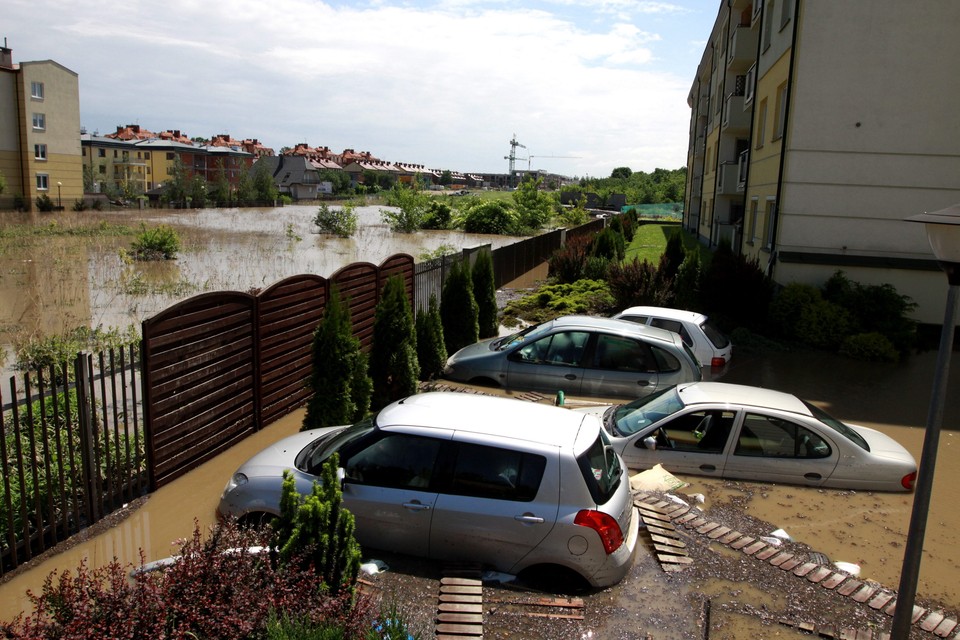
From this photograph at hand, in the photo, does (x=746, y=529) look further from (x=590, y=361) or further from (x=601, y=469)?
(x=590, y=361)

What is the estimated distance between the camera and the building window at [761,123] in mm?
20781

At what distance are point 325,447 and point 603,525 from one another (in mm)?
2422

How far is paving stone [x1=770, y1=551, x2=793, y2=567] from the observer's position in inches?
227

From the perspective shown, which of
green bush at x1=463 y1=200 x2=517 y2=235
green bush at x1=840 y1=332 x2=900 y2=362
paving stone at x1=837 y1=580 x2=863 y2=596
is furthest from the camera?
green bush at x1=463 y1=200 x2=517 y2=235

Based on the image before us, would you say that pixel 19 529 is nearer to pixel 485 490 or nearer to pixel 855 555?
pixel 485 490

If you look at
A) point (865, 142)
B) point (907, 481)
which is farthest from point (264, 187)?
point (907, 481)

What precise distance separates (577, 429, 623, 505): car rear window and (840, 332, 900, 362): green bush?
11027mm

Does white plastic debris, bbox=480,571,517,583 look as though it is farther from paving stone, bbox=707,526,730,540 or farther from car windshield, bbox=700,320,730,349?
car windshield, bbox=700,320,730,349

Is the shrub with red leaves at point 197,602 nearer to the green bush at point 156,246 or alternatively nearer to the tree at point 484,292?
the tree at point 484,292

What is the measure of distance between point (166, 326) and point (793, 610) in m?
6.25

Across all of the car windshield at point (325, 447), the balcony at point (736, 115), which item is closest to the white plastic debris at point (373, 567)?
the car windshield at point (325, 447)

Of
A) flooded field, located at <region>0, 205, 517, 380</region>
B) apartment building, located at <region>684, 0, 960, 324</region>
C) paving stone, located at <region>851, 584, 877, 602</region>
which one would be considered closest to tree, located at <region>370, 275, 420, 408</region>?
paving stone, located at <region>851, 584, 877, 602</region>

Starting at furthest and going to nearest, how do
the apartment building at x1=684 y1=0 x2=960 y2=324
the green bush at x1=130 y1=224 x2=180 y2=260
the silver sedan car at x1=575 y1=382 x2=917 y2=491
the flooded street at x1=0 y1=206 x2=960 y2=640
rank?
the green bush at x1=130 y1=224 x2=180 y2=260 < the apartment building at x1=684 y1=0 x2=960 y2=324 < the silver sedan car at x1=575 y1=382 x2=917 y2=491 < the flooded street at x1=0 y1=206 x2=960 y2=640

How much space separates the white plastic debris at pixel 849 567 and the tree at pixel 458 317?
8.63 metres
